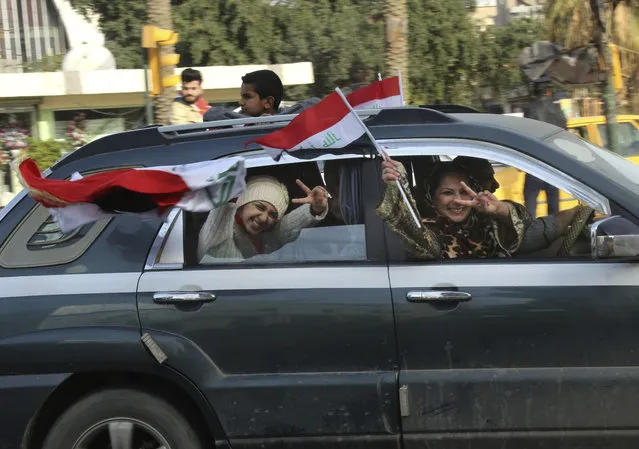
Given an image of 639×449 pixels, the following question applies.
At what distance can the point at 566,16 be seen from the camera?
1507 centimetres

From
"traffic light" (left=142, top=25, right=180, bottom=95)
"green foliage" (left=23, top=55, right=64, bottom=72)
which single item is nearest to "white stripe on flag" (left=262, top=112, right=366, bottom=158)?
"traffic light" (left=142, top=25, right=180, bottom=95)

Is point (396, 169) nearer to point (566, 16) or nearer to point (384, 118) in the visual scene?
point (384, 118)

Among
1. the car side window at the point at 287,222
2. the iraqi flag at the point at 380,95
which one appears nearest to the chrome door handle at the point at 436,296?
the car side window at the point at 287,222

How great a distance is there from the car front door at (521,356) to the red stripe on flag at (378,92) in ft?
4.15

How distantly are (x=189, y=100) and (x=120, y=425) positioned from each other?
4700 millimetres

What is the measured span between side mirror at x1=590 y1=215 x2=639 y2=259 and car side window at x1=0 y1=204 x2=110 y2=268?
6.76 ft

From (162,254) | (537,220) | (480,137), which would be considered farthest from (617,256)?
(162,254)

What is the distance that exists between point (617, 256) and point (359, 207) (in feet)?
3.49

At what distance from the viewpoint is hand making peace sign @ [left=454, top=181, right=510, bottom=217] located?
3.77 metres

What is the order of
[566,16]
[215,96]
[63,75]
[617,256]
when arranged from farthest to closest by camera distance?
[215,96] → [63,75] → [566,16] → [617,256]

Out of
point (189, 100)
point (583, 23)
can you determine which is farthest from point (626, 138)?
point (189, 100)

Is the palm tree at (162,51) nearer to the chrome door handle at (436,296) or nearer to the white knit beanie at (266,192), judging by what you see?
the white knit beanie at (266,192)

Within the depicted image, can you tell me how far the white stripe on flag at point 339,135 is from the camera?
12.0 ft

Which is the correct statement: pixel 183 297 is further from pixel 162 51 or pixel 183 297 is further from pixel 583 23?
pixel 583 23
